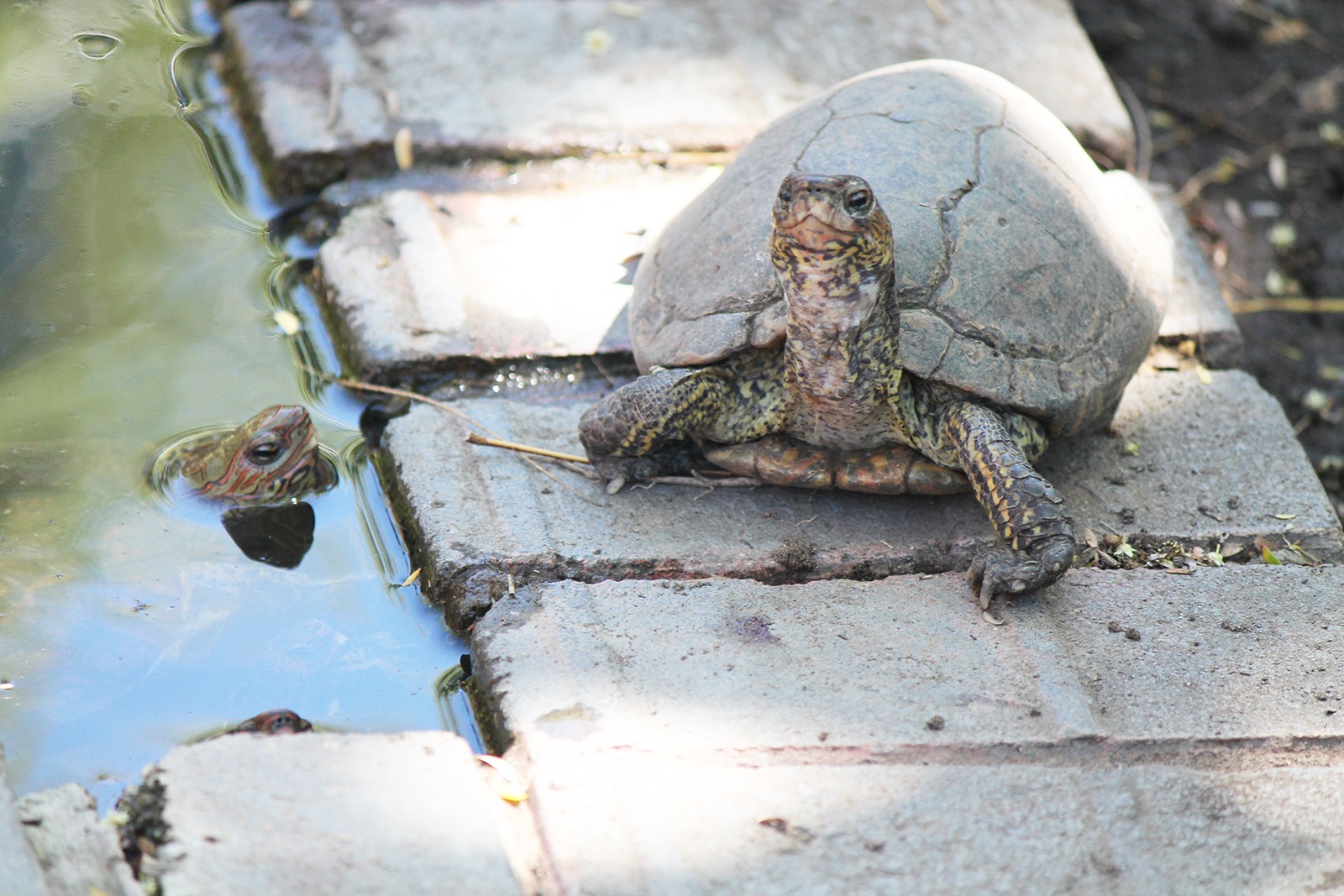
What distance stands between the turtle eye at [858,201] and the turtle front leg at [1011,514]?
0.58 metres

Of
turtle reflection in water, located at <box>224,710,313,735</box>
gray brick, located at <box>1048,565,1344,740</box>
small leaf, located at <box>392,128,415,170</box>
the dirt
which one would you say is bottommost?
the dirt

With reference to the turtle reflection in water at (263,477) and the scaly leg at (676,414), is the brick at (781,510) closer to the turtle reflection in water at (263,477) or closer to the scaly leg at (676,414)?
the scaly leg at (676,414)

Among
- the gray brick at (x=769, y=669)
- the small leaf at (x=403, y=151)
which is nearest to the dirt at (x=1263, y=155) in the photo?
the gray brick at (x=769, y=669)

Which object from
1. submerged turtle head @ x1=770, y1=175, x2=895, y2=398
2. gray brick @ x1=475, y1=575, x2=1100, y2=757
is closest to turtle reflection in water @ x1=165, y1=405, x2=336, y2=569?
gray brick @ x1=475, y1=575, x2=1100, y2=757

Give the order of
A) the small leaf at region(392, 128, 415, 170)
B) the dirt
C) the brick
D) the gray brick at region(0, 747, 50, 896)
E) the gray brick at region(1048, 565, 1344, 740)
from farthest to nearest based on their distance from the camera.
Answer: the dirt
the small leaf at region(392, 128, 415, 170)
the brick
the gray brick at region(1048, 565, 1344, 740)
the gray brick at region(0, 747, 50, 896)

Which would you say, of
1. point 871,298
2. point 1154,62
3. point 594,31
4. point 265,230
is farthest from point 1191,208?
point 265,230

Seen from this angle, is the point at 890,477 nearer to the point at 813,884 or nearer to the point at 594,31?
the point at 813,884

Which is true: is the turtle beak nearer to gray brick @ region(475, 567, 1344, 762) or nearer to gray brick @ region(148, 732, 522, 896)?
gray brick @ region(475, 567, 1344, 762)

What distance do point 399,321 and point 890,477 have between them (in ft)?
4.60

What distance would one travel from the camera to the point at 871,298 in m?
2.61

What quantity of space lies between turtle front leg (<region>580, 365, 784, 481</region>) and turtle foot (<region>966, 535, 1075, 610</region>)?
0.59 m

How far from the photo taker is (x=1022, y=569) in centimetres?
262

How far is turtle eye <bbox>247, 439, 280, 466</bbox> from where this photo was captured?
9.65 feet

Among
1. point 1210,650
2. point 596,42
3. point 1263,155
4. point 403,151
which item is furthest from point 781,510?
point 1263,155
